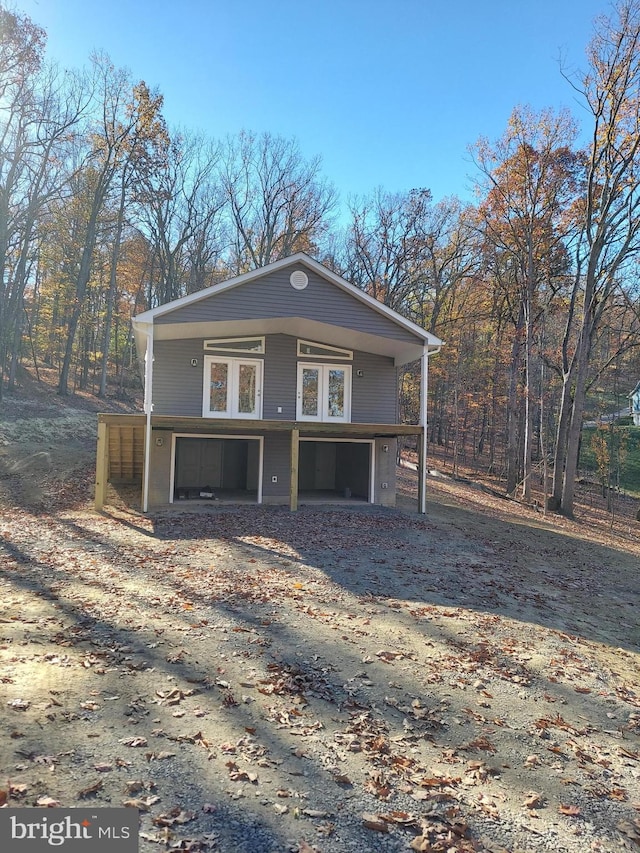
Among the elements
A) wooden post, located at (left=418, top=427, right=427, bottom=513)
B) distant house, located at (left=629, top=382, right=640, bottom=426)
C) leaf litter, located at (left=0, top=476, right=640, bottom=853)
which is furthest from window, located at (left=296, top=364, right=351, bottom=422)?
distant house, located at (left=629, top=382, right=640, bottom=426)

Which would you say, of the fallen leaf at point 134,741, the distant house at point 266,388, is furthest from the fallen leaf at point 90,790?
the distant house at point 266,388

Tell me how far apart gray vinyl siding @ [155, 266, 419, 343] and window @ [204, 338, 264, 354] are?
55.5 inches

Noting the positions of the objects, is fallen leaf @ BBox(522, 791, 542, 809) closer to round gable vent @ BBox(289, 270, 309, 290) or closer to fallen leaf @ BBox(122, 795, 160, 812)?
fallen leaf @ BBox(122, 795, 160, 812)

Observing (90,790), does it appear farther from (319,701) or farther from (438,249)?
Result: (438,249)

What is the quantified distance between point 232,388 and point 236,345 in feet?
4.14

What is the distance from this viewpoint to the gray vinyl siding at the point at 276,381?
13891 millimetres

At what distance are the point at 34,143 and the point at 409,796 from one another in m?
26.1

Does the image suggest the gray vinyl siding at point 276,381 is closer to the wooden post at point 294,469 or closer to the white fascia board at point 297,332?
the white fascia board at point 297,332

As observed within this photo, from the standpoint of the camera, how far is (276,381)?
48.2 ft

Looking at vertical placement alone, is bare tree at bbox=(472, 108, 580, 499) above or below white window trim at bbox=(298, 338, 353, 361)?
above

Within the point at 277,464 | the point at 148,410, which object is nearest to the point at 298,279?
the point at 148,410

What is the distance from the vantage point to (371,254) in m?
28.9

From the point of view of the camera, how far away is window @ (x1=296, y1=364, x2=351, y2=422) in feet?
49.1

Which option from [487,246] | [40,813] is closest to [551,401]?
[487,246]
